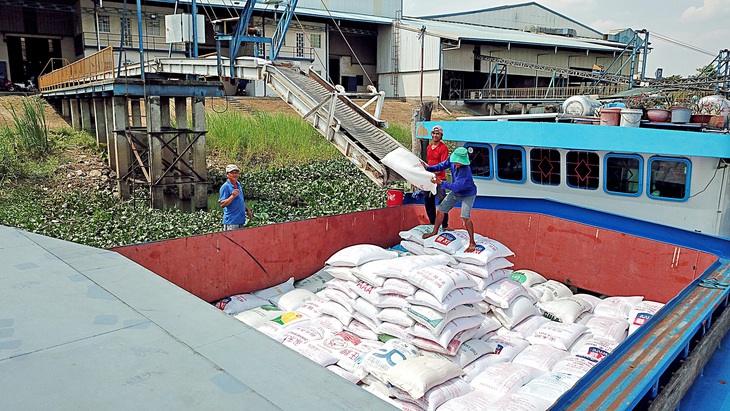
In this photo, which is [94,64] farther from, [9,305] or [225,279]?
[9,305]

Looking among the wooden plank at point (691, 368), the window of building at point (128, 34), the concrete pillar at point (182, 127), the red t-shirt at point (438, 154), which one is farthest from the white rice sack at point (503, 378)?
the window of building at point (128, 34)

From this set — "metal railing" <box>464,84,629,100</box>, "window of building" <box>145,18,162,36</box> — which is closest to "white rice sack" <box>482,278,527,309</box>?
"window of building" <box>145,18,162,36</box>

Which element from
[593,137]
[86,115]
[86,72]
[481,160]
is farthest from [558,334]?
[86,115]

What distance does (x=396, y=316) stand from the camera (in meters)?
4.35

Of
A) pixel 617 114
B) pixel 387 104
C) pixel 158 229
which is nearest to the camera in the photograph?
pixel 617 114

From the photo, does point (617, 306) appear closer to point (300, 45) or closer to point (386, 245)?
point (386, 245)

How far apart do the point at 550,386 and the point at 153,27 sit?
24696mm

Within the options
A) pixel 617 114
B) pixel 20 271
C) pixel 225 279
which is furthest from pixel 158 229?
pixel 617 114

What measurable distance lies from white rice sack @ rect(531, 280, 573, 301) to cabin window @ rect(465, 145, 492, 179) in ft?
7.39

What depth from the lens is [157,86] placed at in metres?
11.6

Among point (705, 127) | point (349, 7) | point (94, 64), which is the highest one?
point (349, 7)

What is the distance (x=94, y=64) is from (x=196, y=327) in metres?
14.1

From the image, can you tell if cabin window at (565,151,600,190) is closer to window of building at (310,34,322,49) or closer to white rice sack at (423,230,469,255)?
white rice sack at (423,230,469,255)

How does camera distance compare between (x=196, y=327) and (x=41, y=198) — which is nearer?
(x=196, y=327)
